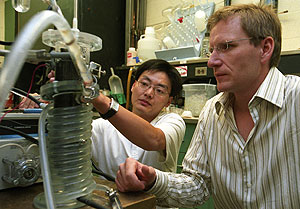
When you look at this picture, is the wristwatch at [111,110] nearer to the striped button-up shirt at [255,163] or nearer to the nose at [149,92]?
the striped button-up shirt at [255,163]

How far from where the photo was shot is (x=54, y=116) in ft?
1.94

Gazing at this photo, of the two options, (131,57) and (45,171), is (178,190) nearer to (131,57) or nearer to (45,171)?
(45,171)

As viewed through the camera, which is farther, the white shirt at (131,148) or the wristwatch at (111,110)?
the white shirt at (131,148)

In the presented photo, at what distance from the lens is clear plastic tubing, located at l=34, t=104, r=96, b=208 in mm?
566

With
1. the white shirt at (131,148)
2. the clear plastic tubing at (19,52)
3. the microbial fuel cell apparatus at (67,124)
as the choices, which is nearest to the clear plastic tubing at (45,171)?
the microbial fuel cell apparatus at (67,124)

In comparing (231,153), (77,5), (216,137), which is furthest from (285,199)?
(77,5)

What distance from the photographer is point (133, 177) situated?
2.45 ft

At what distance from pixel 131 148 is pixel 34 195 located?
774 millimetres

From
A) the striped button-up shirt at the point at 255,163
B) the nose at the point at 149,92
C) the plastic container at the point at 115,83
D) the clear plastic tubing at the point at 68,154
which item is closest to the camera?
the clear plastic tubing at the point at 68,154

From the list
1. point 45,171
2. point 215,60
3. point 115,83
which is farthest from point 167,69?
point 115,83

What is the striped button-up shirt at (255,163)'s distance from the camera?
97 cm

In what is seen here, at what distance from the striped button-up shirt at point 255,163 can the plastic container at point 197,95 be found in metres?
1.06

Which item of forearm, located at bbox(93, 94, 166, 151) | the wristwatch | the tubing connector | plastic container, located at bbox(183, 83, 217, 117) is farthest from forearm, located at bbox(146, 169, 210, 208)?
plastic container, located at bbox(183, 83, 217, 117)

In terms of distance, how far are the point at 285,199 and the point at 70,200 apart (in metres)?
0.83
